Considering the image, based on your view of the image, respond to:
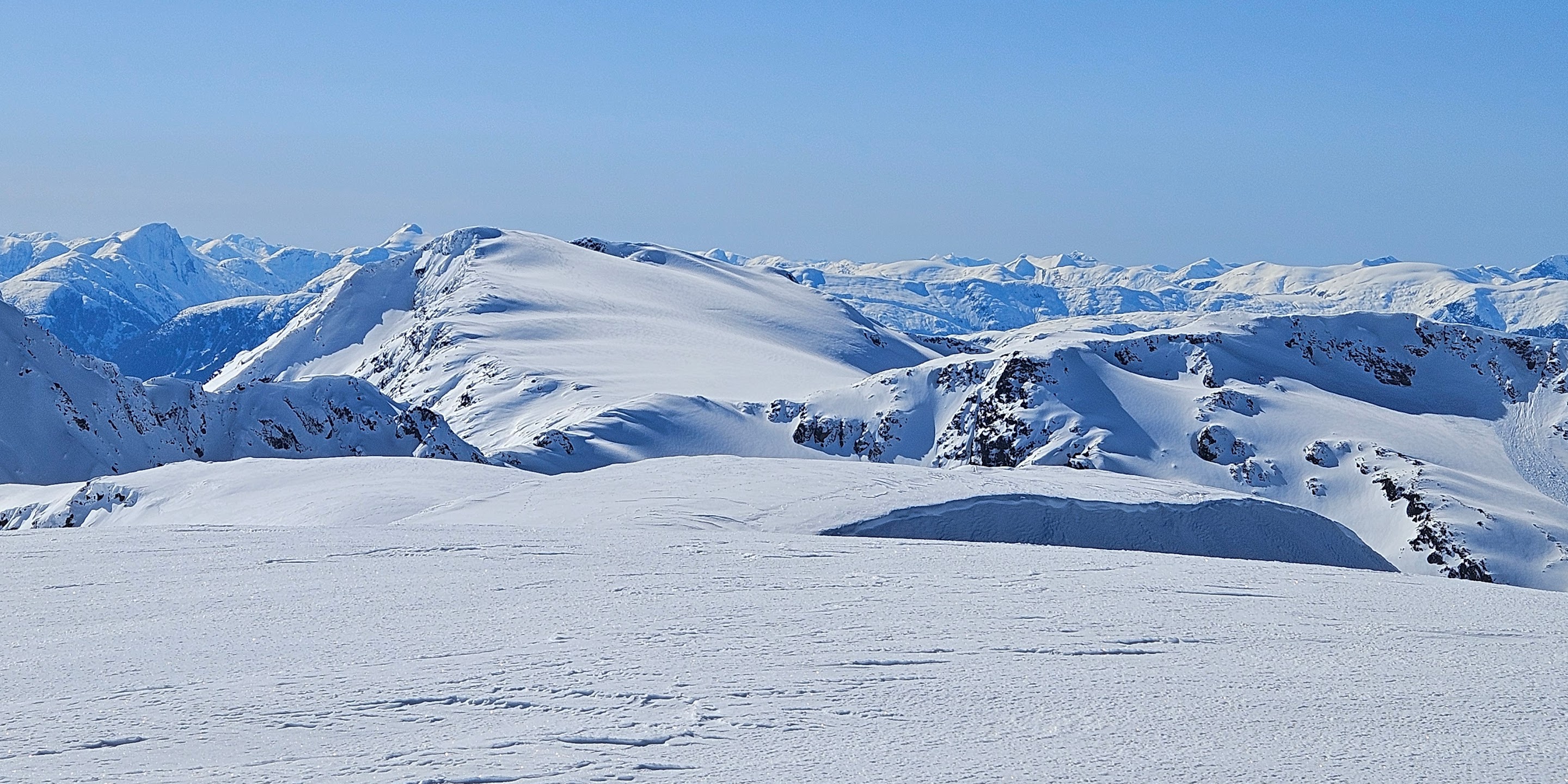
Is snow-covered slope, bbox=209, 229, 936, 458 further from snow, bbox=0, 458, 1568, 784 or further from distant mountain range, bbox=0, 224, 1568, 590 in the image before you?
snow, bbox=0, 458, 1568, 784

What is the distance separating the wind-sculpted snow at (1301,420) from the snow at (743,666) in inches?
2235

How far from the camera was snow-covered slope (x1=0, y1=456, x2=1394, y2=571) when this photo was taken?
1692 cm

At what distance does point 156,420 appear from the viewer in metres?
52.3

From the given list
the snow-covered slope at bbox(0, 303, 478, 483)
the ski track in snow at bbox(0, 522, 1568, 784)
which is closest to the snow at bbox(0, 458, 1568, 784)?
the ski track in snow at bbox(0, 522, 1568, 784)

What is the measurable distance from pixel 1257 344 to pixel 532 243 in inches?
3714

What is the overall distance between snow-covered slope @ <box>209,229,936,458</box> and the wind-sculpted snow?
1477cm

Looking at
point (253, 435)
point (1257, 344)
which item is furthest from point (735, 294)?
point (253, 435)

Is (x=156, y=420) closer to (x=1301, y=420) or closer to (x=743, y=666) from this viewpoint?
(x=743, y=666)

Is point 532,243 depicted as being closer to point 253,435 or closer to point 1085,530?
point 253,435

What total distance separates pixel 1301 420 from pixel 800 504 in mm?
71511

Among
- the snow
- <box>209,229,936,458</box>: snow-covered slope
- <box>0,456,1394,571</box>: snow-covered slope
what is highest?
the snow

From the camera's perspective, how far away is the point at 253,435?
5538 centimetres

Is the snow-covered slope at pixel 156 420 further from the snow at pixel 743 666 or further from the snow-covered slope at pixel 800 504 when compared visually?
the snow at pixel 743 666

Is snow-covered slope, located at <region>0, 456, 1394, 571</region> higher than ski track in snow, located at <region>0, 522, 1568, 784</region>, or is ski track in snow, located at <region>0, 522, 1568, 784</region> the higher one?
ski track in snow, located at <region>0, 522, 1568, 784</region>
